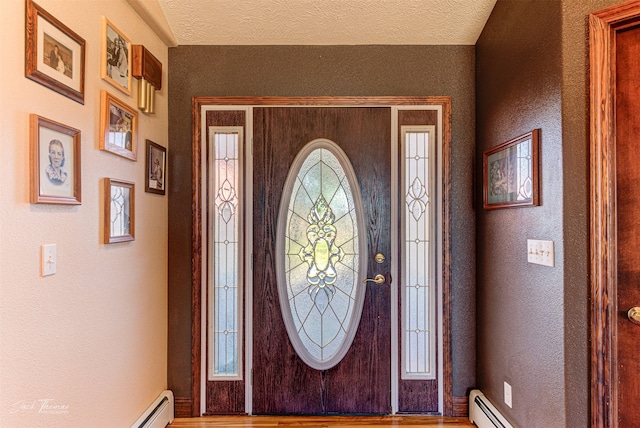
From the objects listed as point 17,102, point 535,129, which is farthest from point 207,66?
point 535,129

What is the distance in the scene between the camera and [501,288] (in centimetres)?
194

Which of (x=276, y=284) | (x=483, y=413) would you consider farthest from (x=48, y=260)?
(x=483, y=413)

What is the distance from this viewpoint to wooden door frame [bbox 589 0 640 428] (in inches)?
54.6

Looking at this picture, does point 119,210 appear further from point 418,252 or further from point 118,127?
point 418,252

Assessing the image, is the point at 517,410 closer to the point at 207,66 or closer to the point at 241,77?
the point at 241,77

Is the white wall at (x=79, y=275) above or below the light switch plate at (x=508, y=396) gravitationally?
above

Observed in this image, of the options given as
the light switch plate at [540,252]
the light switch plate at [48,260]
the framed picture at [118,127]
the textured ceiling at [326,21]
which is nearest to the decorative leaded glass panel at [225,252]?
the framed picture at [118,127]

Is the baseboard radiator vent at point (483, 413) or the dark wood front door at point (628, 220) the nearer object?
the dark wood front door at point (628, 220)

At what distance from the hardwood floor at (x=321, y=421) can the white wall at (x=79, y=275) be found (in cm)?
36

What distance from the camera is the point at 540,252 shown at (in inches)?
62.0

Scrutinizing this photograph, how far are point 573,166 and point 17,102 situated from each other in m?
2.08

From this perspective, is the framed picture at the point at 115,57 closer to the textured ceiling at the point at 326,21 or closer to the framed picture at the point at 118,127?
the framed picture at the point at 118,127

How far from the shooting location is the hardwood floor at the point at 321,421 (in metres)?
2.15

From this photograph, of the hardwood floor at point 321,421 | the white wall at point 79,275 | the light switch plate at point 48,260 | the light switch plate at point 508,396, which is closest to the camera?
the white wall at point 79,275
